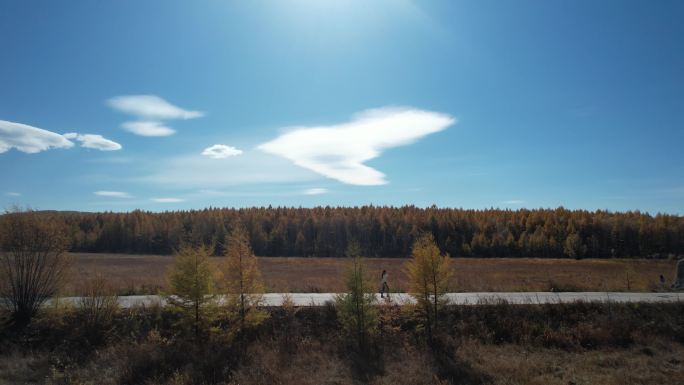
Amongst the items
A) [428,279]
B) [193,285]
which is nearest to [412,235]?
[428,279]

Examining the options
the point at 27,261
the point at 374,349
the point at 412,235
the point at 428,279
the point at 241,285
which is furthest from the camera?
the point at 412,235

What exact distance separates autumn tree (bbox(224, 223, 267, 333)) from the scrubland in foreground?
1044 mm

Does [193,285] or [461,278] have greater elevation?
[193,285]

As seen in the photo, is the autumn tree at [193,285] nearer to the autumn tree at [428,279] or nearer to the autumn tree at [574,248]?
the autumn tree at [428,279]

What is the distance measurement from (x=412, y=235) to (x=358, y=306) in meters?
99.5

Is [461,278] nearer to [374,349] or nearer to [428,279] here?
[428,279]

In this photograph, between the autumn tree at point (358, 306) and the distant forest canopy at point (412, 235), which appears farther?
the distant forest canopy at point (412, 235)

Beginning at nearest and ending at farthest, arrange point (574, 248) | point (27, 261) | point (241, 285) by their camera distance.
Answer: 1. point (241, 285)
2. point (27, 261)
3. point (574, 248)

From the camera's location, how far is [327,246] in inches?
4387

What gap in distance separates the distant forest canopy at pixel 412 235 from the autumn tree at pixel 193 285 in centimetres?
8708

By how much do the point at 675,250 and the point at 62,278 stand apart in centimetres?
13441

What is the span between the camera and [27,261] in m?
20.5

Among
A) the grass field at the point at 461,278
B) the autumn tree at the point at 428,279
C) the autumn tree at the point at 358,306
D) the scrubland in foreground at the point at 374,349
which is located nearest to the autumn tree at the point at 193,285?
the scrubland in foreground at the point at 374,349

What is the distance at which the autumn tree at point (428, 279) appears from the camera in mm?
19406
